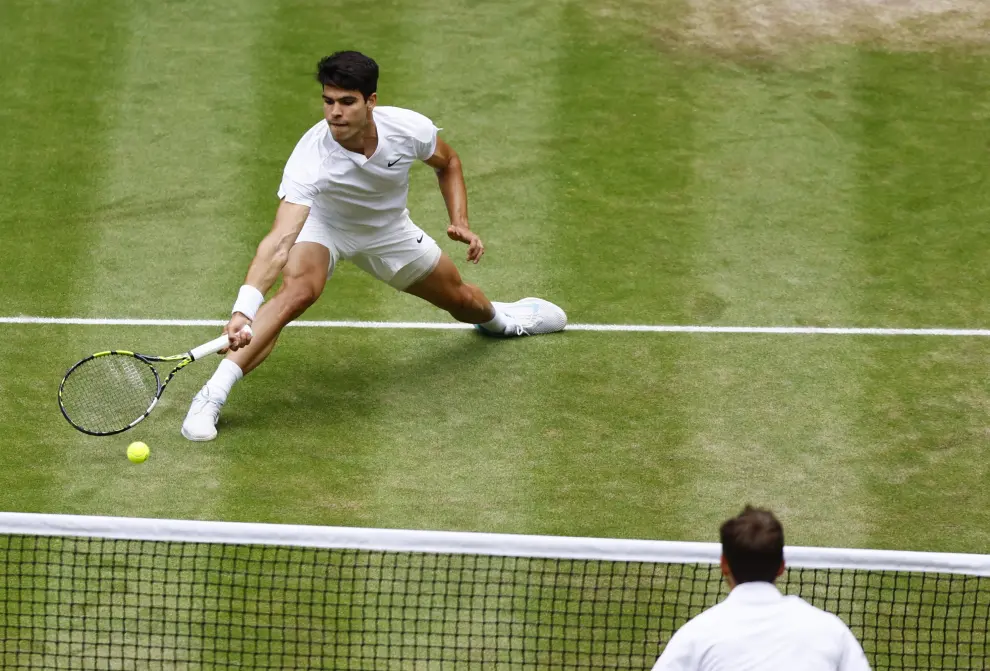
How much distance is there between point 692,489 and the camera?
7680 millimetres

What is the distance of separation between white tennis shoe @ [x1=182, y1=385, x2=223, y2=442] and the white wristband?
2.92 feet

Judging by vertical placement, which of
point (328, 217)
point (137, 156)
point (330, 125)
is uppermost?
point (330, 125)

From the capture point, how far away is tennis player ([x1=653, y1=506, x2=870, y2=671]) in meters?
4.37

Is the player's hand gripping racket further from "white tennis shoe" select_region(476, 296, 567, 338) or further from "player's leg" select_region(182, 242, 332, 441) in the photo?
"white tennis shoe" select_region(476, 296, 567, 338)

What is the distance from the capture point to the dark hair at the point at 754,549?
4441mm

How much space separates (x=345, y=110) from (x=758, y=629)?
4377 millimetres

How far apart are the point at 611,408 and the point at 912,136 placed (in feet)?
14.7

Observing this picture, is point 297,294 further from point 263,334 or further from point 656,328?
point 656,328

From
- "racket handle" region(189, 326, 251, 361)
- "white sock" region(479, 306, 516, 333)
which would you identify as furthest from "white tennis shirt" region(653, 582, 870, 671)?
"white sock" region(479, 306, 516, 333)

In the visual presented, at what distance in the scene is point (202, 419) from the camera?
804 cm

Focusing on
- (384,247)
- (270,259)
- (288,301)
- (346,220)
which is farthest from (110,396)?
(384,247)

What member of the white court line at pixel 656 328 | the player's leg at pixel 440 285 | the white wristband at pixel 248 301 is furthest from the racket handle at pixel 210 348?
the white court line at pixel 656 328

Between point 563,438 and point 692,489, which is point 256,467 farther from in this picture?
point 692,489

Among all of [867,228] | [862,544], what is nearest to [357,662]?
[862,544]
